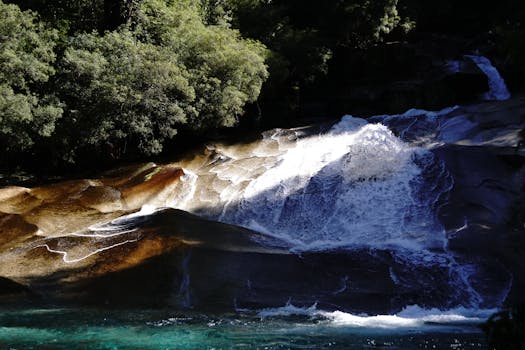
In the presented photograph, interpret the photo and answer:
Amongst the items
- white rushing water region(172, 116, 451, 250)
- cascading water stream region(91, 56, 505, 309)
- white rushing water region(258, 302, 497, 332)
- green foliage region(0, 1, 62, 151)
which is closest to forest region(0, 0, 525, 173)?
green foliage region(0, 1, 62, 151)

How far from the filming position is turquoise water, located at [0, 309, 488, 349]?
8.36m

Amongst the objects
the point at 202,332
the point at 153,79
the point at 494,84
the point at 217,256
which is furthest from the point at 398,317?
the point at 494,84

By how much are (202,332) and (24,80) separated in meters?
12.1

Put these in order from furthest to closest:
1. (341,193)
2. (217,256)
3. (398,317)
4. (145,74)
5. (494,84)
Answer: (494,84) < (145,74) < (341,193) < (217,256) < (398,317)

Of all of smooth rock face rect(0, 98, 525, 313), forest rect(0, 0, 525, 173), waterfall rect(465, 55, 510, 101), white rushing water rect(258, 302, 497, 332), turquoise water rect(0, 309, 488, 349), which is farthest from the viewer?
waterfall rect(465, 55, 510, 101)

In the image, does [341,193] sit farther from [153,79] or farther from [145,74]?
[145,74]

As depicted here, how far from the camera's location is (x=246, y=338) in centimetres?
872

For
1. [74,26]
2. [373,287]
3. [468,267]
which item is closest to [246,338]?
[373,287]

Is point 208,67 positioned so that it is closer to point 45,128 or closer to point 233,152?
point 233,152

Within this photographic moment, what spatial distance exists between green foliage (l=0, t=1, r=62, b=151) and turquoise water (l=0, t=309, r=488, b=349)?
8205 millimetres

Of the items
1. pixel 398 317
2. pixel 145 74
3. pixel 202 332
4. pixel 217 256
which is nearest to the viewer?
pixel 202 332

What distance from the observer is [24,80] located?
18.0 m

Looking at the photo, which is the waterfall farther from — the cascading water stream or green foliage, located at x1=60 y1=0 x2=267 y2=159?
green foliage, located at x1=60 y1=0 x2=267 y2=159

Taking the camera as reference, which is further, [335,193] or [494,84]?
[494,84]
